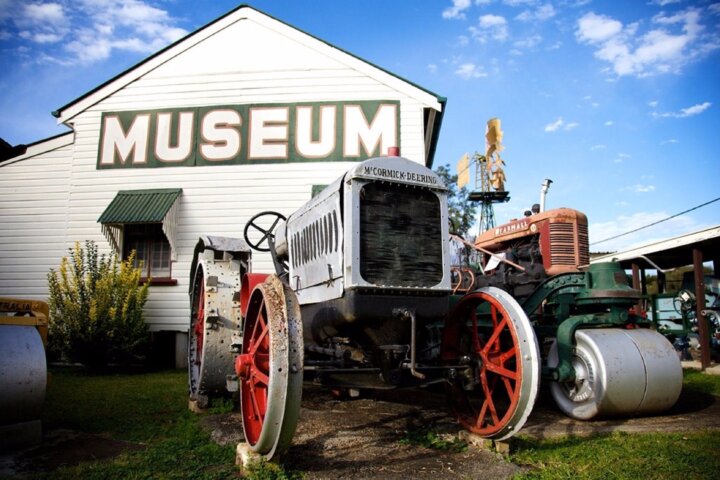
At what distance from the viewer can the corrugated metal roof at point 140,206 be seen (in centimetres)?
983

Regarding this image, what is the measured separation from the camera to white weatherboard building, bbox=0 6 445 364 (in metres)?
10.2

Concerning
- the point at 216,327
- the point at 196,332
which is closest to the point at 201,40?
the point at 196,332

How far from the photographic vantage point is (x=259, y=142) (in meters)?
10.5

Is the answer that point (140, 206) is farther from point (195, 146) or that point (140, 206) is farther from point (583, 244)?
point (583, 244)

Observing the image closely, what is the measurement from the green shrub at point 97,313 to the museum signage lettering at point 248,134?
2.37 metres

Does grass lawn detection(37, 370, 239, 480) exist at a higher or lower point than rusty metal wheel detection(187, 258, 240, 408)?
lower

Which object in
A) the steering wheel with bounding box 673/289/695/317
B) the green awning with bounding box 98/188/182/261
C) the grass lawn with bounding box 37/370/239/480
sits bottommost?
the grass lawn with bounding box 37/370/239/480

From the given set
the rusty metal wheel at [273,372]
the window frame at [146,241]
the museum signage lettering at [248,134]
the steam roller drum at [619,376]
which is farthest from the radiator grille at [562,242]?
the window frame at [146,241]

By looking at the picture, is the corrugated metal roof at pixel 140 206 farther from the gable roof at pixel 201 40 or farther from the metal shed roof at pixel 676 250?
the metal shed roof at pixel 676 250

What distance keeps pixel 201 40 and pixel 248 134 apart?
92.4 inches

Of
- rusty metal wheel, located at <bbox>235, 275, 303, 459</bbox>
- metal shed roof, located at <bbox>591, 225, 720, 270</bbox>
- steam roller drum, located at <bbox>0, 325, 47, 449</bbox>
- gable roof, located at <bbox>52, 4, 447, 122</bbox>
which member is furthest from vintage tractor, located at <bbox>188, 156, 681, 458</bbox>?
gable roof, located at <bbox>52, 4, 447, 122</bbox>

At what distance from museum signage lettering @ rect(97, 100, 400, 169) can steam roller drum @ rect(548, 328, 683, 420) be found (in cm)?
A: 615

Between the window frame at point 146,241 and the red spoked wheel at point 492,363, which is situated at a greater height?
the window frame at point 146,241

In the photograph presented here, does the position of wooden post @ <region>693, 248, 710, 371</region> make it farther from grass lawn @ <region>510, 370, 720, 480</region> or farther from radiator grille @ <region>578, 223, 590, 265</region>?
grass lawn @ <region>510, 370, 720, 480</region>
